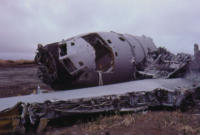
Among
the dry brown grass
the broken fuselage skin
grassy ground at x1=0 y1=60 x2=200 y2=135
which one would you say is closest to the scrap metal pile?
the broken fuselage skin

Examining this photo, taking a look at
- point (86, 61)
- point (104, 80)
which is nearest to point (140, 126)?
point (104, 80)

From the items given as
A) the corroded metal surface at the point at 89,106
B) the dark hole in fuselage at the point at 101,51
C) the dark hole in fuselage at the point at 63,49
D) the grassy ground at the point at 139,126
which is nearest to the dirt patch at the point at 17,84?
the dark hole in fuselage at the point at 63,49

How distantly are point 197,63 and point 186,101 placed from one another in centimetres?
281

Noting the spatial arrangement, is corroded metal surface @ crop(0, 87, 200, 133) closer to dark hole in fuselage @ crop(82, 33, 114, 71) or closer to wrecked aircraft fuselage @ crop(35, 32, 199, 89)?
wrecked aircraft fuselage @ crop(35, 32, 199, 89)

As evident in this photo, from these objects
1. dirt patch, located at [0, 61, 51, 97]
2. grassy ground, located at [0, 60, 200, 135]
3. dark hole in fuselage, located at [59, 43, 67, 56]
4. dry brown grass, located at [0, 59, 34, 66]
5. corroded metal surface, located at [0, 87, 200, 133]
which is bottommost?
grassy ground, located at [0, 60, 200, 135]

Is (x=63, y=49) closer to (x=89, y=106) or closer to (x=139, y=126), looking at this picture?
(x=89, y=106)

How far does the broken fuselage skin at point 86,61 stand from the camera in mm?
9250

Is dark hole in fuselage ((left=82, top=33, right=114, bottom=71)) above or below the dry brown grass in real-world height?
below

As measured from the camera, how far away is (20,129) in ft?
17.4

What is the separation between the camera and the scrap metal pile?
18.9ft

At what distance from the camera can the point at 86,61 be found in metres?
9.19

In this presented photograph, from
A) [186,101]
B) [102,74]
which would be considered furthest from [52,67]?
[186,101]

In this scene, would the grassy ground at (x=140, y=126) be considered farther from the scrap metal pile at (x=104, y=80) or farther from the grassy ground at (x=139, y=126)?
the scrap metal pile at (x=104, y=80)

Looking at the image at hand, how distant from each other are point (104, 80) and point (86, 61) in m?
1.13
